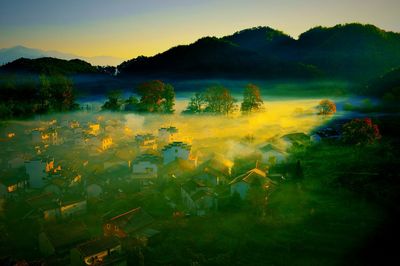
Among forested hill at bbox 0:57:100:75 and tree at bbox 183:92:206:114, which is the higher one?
forested hill at bbox 0:57:100:75

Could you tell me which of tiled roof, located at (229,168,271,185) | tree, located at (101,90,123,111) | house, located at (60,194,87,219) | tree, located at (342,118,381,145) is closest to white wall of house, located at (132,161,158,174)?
house, located at (60,194,87,219)

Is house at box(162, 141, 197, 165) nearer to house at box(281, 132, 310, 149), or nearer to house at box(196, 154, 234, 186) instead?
house at box(196, 154, 234, 186)

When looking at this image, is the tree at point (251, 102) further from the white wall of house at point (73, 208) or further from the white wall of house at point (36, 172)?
the white wall of house at point (73, 208)

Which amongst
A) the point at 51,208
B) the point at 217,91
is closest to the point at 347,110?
the point at 217,91

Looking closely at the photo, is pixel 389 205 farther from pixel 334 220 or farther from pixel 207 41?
pixel 207 41

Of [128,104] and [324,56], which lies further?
[324,56]

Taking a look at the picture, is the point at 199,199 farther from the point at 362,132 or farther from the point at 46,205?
the point at 362,132
